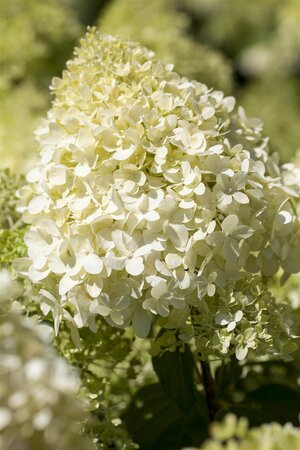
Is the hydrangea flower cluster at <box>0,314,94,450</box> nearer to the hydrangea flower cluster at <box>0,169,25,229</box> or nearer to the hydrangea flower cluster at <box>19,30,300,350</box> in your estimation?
the hydrangea flower cluster at <box>19,30,300,350</box>

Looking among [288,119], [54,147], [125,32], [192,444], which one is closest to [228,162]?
[54,147]

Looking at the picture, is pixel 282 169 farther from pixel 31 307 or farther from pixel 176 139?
pixel 31 307

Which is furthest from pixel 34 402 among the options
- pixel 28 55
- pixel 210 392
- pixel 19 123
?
pixel 28 55

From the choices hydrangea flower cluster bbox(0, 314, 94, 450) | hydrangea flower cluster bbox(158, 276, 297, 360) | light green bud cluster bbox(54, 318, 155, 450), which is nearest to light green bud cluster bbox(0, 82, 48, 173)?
light green bud cluster bbox(54, 318, 155, 450)

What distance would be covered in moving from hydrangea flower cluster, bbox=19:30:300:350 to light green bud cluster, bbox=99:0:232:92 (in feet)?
2.13

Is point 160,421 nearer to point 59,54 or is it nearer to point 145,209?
point 145,209

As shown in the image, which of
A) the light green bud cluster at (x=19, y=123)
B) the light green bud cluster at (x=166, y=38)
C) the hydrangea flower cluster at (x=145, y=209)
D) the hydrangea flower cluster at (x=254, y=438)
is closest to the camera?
the hydrangea flower cluster at (x=254, y=438)

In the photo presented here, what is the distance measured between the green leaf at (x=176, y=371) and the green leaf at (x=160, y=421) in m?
0.06

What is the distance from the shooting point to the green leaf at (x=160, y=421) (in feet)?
2.49

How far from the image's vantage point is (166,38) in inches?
54.4

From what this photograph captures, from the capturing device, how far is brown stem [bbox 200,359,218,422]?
71 centimetres

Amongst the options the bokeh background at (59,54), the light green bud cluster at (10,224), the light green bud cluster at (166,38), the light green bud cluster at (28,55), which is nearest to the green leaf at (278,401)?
the light green bud cluster at (10,224)

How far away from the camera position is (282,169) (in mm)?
762

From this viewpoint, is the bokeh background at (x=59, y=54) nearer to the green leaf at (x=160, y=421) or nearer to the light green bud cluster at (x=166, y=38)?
the light green bud cluster at (x=166, y=38)
